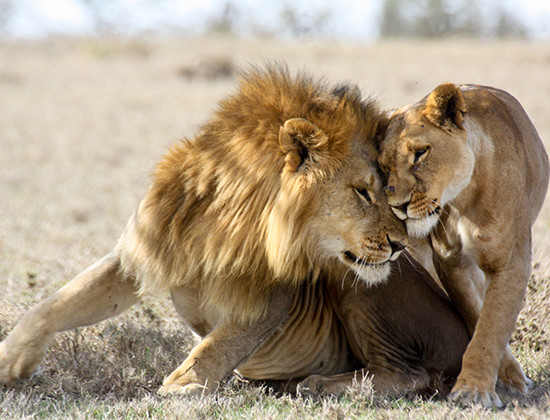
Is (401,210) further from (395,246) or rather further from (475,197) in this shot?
(475,197)

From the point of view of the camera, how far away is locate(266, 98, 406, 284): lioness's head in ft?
9.94

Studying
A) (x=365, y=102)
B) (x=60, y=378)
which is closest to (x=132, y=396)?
(x=60, y=378)

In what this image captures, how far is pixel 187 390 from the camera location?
10.2ft

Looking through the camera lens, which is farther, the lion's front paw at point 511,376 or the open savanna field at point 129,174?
the lion's front paw at point 511,376

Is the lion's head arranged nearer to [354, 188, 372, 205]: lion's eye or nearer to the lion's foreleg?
[354, 188, 372, 205]: lion's eye

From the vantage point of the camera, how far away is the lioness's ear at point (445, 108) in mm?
3178

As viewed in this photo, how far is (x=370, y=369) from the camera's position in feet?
11.3

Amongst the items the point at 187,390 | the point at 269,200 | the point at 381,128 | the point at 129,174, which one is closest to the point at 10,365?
the point at 187,390

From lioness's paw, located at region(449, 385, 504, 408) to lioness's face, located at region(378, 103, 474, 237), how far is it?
622 millimetres

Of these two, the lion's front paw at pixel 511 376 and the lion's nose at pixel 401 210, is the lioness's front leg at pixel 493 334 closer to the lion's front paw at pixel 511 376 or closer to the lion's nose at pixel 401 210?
the lion's front paw at pixel 511 376

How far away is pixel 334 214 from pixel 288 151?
0.97 ft

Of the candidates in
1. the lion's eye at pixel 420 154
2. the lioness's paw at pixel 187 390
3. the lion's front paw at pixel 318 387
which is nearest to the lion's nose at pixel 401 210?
the lion's eye at pixel 420 154

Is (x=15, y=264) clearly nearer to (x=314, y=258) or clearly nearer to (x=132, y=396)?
(x=132, y=396)

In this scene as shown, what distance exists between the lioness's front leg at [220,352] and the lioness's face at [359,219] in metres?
0.42
